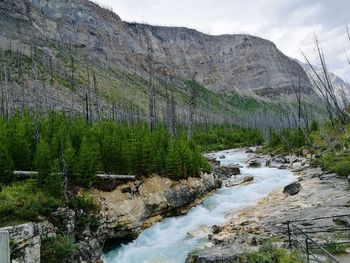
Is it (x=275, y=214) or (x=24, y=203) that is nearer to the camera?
(x=24, y=203)

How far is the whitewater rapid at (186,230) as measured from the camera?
19578 millimetres

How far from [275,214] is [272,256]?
33.8 feet

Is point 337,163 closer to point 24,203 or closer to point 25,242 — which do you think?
point 24,203

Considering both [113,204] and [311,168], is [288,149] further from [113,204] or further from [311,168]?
[113,204]

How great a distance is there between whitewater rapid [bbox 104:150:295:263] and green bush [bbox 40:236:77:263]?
326 cm

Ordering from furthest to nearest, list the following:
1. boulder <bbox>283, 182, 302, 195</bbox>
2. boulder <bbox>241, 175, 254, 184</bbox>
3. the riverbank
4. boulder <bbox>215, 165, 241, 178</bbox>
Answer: boulder <bbox>215, 165, 241, 178</bbox> < boulder <bbox>241, 175, 254, 184</bbox> < boulder <bbox>283, 182, 302, 195</bbox> < the riverbank

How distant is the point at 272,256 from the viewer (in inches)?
537

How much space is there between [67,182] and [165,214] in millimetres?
7885

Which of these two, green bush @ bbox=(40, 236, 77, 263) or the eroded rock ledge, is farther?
green bush @ bbox=(40, 236, 77, 263)

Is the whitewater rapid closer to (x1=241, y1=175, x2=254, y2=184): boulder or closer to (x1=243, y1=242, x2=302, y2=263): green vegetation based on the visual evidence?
(x1=241, y1=175, x2=254, y2=184): boulder

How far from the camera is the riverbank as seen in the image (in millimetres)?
16547

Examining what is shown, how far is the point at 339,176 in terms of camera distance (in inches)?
1291

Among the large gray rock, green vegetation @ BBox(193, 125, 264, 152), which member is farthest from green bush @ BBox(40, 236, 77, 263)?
green vegetation @ BBox(193, 125, 264, 152)

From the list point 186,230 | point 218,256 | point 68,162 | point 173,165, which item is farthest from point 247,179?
point 218,256
